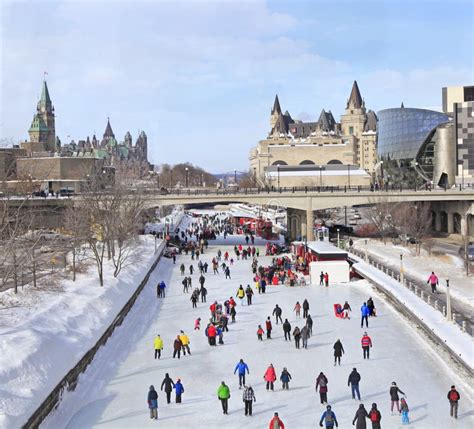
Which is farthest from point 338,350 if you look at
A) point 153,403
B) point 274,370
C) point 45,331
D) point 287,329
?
point 45,331

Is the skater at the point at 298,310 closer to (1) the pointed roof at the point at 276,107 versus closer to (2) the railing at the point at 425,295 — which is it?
(2) the railing at the point at 425,295

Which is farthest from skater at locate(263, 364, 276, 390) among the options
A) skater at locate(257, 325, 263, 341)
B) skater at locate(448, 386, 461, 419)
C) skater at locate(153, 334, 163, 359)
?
skater at locate(257, 325, 263, 341)

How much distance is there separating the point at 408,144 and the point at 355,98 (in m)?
82.0

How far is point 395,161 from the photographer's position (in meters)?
91.4

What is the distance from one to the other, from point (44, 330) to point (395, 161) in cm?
7879

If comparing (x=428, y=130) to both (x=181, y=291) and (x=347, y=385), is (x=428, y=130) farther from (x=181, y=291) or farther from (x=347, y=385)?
(x=347, y=385)

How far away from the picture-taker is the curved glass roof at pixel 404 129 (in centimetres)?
8356

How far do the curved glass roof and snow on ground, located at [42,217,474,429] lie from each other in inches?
2407

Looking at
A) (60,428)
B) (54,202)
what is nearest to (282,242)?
(54,202)

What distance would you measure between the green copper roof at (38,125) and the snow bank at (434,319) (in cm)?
13103

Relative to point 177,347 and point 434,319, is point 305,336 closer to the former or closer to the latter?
point 177,347

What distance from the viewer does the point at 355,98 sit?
166250mm

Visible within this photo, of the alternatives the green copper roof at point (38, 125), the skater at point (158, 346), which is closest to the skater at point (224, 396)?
the skater at point (158, 346)

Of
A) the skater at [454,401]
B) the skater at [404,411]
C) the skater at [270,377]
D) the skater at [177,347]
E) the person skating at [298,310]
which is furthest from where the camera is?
the person skating at [298,310]
